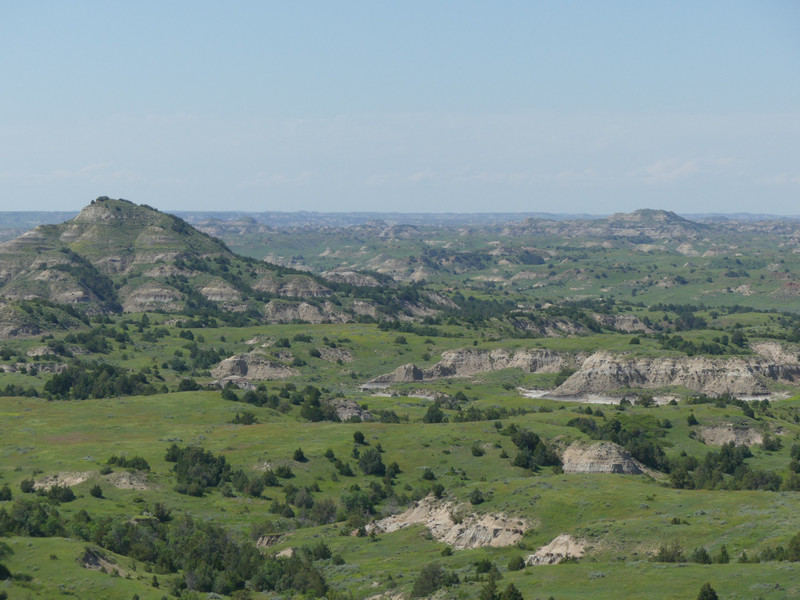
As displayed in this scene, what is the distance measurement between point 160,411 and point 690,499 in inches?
3560

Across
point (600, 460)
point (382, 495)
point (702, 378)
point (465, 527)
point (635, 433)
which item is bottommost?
point (702, 378)

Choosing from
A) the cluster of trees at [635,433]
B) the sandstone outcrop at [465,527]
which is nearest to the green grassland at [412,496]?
the sandstone outcrop at [465,527]

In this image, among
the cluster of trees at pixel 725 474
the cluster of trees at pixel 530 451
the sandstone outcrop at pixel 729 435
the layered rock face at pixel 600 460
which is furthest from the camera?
the sandstone outcrop at pixel 729 435

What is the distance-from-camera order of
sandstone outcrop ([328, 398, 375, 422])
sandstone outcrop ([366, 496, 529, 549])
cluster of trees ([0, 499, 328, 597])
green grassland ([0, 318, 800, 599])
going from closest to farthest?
1. green grassland ([0, 318, 800, 599])
2. cluster of trees ([0, 499, 328, 597])
3. sandstone outcrop ([366, 496, 529, 549])
4. sandstone outcrop ([328, 398, 375, 422])

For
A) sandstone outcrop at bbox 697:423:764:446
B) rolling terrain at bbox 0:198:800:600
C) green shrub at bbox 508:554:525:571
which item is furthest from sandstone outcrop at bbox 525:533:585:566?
sandstone outcrop at bbox 697:423:764:446

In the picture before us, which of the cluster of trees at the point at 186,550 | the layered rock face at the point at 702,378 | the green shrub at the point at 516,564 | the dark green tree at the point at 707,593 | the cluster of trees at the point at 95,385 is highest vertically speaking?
the dark green tree at the point at 707,593

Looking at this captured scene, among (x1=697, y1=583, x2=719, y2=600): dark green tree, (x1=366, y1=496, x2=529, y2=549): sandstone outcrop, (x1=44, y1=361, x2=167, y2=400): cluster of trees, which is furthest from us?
(x1=44, y1=361, x2=167, y2=400): cluster of trees

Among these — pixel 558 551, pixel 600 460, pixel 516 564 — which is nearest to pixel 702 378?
pixel 600 460

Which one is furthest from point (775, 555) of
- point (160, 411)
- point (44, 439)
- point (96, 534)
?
point (160, 411)

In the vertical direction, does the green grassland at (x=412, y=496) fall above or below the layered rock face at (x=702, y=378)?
above

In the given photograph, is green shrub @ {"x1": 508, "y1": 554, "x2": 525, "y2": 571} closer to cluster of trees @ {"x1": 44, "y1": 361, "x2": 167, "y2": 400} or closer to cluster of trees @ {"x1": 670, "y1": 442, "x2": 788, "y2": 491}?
cluster of trees @ {"x1": 670, "y1": 442, "x2": 788, "y2": 491}

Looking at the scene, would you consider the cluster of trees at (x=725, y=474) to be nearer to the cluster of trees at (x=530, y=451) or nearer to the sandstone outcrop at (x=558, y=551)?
the cluster of trees at (x=530, y=451)

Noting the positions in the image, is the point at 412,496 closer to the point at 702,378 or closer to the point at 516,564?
the point at 516,564

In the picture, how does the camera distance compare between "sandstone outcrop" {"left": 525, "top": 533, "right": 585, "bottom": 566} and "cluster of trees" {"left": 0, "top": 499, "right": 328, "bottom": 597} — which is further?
"cluster of trees" {"left": 0, "top": 499, "right": 328, "bottom": 597}
